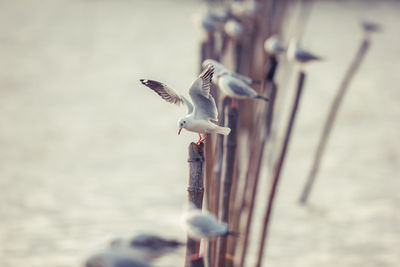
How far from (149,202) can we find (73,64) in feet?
9.75

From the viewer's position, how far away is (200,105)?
992mm

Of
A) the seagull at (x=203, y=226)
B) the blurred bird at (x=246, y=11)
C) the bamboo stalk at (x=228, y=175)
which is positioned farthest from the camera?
the blurred bird at (x=246, y=11)

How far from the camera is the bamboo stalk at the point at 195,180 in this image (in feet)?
3.18

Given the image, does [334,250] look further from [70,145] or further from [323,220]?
[70,145]

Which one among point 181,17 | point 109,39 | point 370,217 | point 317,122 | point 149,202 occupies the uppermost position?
point 181,17

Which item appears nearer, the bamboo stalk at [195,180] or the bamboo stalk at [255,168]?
the bamboo stalk at [195,180]

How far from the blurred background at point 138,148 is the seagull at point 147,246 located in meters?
0.08

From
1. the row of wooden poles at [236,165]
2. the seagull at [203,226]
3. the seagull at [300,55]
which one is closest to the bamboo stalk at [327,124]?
the row of wooden poles at [236,165]

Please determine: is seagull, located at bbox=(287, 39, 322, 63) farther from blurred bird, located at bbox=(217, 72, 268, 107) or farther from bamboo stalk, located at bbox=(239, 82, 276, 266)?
blurred bird, located at bbox=(217, 72, 268, 107)

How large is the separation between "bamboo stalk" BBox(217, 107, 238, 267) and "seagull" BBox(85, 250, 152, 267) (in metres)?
0.46

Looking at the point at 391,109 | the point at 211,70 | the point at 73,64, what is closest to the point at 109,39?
the point at 73,64

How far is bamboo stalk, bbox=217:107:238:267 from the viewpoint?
3.94 ft

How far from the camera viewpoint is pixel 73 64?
205 inches

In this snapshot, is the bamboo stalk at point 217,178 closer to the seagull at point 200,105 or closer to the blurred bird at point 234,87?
the blurred bird at point 234,87
